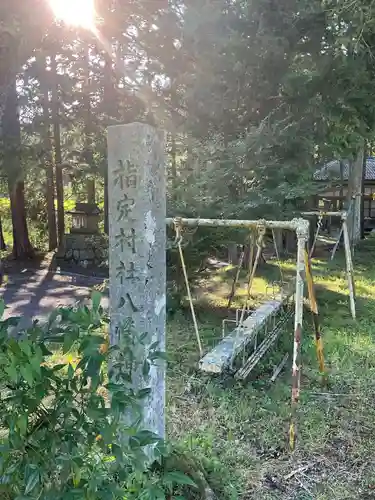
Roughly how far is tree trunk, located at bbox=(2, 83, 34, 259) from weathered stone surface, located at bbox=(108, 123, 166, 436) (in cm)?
794

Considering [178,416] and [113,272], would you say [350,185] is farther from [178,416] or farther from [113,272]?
[113,272]

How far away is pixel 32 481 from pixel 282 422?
2674 millimetres

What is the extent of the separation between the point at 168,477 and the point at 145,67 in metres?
9.72

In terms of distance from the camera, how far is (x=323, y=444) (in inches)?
118

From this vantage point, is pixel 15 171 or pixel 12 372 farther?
pixel 15 171

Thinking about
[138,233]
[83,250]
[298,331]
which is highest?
[138,233]

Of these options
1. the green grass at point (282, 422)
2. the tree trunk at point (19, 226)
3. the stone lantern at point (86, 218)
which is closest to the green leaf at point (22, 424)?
the green grass at point (282, 422)

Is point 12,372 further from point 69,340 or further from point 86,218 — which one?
point 86,218

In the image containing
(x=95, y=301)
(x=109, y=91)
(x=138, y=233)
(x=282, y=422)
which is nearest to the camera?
(x=95, y=301)

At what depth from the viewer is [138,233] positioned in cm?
209

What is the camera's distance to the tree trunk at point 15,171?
9.88 meters

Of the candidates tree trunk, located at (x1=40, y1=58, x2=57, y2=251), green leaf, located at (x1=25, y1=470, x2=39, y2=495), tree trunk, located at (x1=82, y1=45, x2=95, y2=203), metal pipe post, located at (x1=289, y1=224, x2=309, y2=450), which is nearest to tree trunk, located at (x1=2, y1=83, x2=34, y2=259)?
tree trunk, located at (x1=40, y1=58, x2=57, y2=251)

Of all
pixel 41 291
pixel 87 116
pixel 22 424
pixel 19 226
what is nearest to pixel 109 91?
pixel 87 116

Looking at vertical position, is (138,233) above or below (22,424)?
above
